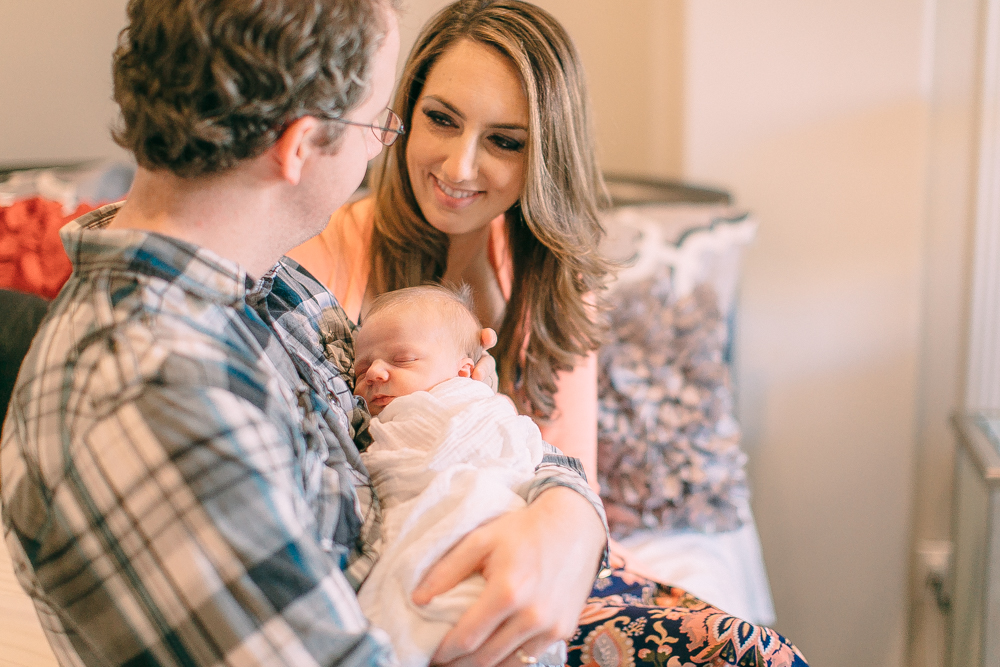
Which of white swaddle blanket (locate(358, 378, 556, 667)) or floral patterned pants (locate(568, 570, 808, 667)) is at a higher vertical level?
white swaddle blanket (locate(358, 378, 556, 667))

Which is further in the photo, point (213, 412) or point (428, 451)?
point (428, 451)

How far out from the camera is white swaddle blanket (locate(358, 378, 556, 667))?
0.79 meters

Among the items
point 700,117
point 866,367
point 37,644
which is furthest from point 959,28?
point 37,644

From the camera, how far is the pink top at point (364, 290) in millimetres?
1526

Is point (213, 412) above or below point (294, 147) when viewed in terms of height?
below

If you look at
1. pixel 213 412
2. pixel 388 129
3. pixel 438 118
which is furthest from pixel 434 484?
pixel 438 118

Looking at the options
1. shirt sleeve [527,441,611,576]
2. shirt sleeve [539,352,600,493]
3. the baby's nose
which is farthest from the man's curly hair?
shirt sleeve [539,352,600,493]

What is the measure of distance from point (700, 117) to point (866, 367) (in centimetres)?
83

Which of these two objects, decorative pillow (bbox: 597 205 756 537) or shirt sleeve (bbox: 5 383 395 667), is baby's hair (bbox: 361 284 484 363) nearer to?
shirt sleeve (bbox: 5 383 395 667)

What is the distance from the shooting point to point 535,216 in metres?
1.39

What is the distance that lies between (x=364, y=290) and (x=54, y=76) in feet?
3.14

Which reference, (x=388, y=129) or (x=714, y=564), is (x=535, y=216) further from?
(x=714, y=564)

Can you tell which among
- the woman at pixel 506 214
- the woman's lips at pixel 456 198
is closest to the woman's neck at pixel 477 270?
the woman at pixel 506 214

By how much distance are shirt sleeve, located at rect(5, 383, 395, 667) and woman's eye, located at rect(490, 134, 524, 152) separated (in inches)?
34.1
